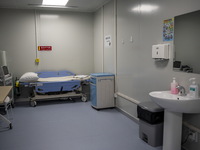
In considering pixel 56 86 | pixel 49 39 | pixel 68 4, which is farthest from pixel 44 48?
pixel 68 4

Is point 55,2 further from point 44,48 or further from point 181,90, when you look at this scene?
point 181,90

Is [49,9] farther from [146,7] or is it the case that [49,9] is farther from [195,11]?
[195,11]

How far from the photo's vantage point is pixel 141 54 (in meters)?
3.67

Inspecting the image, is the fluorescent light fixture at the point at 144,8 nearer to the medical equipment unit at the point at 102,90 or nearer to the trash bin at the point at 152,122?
the trash bin at the point at 152,122

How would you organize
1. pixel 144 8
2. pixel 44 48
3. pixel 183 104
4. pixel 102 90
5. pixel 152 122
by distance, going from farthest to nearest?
pixel 44 48 < pixel 102 90 < pixel 144 8 < pixel 152 122 < pixel 183 104

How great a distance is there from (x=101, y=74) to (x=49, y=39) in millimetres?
2237

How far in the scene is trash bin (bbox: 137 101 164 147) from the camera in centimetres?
284

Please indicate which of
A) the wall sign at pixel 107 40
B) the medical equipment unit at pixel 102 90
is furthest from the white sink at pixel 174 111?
the wall sign at pixel 107 40

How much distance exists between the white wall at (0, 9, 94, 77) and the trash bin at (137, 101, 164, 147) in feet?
12.4

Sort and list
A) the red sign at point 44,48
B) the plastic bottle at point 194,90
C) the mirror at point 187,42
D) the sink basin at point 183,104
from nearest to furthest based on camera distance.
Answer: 1. the sink basin at point 183,104
2. the plastic bottle at point 194,90
3. the mirror at point 187,42
4. the red sign at point 44,48

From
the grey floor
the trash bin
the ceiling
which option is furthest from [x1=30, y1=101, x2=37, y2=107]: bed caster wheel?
the trash bin

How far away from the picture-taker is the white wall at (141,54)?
276 cm

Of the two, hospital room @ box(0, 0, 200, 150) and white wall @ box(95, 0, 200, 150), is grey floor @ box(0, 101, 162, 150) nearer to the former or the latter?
hospital room @ box(0, 0, 200, 150)

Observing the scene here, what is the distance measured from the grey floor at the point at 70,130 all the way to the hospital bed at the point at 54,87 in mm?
494
